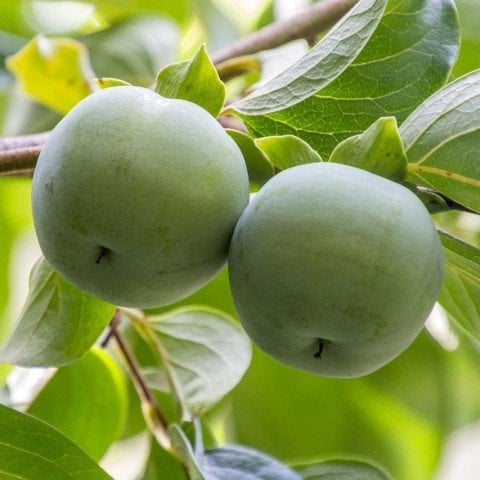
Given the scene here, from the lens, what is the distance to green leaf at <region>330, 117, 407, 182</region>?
69 centimetres

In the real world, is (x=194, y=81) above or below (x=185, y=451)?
above

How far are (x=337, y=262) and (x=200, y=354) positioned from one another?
55 centimetres

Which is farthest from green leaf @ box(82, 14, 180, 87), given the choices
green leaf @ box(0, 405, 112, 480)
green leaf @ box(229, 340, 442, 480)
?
green leaf @ box(0, 405, 112, 480)

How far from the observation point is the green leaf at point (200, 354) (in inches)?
41.8

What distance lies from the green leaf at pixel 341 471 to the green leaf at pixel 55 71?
27.4 inches

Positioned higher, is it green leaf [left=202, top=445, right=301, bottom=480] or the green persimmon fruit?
the green persimmon fruit

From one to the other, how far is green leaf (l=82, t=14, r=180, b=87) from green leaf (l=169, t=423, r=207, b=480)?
2.82ft

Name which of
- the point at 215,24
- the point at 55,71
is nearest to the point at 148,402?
the point at 55,71

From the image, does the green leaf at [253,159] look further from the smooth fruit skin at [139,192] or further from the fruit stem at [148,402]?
the fruit stem at [148,402]

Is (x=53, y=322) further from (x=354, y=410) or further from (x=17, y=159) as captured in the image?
(x=354, y=410)

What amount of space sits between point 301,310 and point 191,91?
24 centimetres

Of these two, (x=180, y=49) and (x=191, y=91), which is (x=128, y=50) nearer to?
(x=180, y=49)

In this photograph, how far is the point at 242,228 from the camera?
25.8 inches

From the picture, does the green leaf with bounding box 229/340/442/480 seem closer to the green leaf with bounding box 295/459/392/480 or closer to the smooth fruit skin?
the green leaf with bounding box 295/459/392/480
